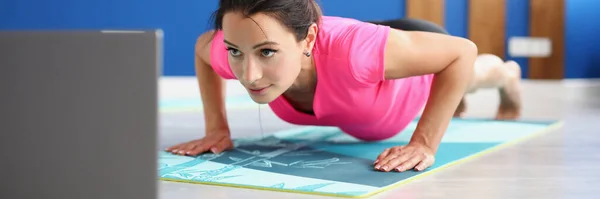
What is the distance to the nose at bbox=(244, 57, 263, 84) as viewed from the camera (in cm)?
181

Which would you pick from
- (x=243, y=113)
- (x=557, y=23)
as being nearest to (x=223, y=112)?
(x=243, y=113)

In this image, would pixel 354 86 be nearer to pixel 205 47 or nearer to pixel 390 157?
pixel 390 157

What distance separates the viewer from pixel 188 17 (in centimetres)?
446

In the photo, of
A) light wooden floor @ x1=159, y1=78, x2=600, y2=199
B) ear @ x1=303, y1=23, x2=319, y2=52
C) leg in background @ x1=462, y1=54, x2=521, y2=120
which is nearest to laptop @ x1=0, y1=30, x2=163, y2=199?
light wooden floor @ x1=159, y1=78, x2=600, y2=199

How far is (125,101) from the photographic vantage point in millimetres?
980

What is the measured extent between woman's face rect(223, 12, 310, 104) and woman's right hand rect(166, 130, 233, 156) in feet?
1.34

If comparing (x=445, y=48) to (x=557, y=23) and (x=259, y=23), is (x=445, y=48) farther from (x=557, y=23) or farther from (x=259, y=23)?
(x=557, y=23)

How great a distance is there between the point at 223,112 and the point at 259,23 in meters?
0.62

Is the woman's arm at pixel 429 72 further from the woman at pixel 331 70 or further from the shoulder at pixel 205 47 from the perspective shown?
the shoulder at pixel 205 47

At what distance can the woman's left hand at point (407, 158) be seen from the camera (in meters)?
1.97

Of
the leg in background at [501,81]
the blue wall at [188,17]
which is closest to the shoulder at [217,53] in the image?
the leg in background at [501,81]

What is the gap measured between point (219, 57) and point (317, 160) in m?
0.36

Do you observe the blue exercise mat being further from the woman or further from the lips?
the lips

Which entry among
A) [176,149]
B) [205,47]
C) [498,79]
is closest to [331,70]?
[205,47]
